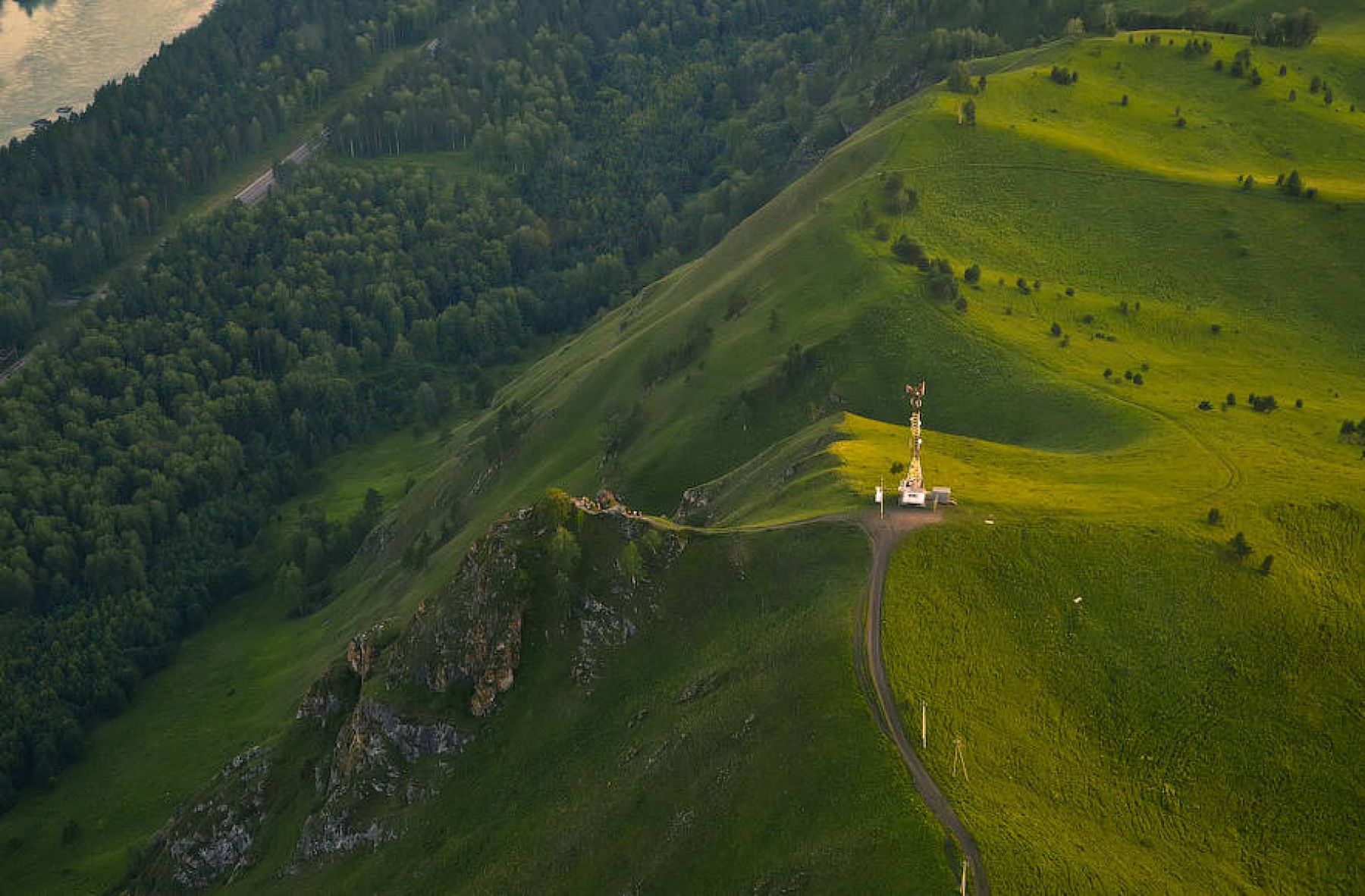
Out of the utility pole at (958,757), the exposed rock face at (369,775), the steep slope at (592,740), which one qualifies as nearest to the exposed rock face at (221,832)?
the steep slope at (592,740)

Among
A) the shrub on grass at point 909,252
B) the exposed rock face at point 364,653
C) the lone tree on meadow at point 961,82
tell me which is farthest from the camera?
the lone tree on meadow at point 961,82

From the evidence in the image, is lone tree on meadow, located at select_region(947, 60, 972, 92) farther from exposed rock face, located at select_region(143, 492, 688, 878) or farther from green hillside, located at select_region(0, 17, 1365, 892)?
exposed rock face, located at select_region(143, 492, 688, 878)

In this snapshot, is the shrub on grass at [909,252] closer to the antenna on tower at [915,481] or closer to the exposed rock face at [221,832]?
the antenna on tower at [915,481]

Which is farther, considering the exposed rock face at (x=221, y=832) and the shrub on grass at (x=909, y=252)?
the shrub on grass at (x=909, y=252)

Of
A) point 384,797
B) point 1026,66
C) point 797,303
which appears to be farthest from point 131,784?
point 1026,66

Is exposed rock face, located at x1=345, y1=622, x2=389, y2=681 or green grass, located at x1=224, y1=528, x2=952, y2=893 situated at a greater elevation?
green grass, located at x1=224, y1=528, x2=952, y2=893

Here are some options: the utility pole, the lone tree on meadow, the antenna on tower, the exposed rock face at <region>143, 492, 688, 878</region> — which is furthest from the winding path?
the lone tree on meadow
